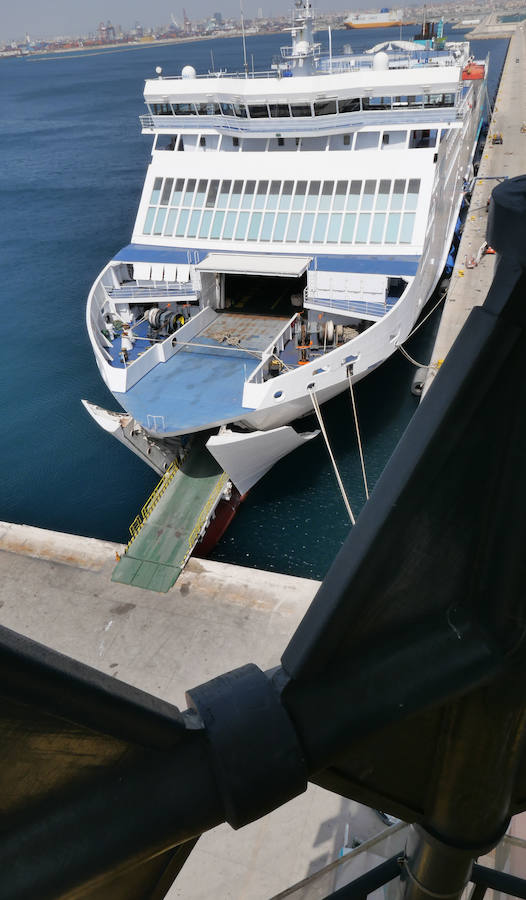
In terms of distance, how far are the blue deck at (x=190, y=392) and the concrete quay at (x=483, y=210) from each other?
5961 millimetres

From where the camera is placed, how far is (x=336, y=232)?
23.8 meters

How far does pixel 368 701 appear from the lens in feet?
7.27

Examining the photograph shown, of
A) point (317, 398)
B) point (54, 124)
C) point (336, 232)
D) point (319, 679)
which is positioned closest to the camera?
point (319, 679)

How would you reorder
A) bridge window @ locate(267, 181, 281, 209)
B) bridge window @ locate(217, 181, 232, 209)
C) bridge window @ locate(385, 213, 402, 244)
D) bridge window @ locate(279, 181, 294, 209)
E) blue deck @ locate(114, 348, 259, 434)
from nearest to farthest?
blue deck @ locate(114, 348, 259, 434), bridge window @ locate(385, 213, 402, 244), bridge window @ locate(279, 181, 294, 209), bridge window @ locate(267, 181, 281, 209), bridge window @ locate(217, 181, 232, 209)

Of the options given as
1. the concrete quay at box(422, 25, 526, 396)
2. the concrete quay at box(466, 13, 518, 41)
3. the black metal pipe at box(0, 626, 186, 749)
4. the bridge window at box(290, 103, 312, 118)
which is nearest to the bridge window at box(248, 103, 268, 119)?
the bridge window at box(290, 103, 312, 118)

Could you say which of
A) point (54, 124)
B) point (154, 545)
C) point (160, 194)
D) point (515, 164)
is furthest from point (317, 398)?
point (54, 124)

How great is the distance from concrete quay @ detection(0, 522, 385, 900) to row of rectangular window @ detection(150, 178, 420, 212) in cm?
1533

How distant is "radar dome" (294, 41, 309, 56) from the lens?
33.1 metres

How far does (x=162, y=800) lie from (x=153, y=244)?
26.3 m

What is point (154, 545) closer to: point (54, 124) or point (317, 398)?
point (317, 398)

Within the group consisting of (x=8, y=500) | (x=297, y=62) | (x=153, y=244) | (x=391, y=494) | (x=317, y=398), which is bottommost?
(x=8, y=500)

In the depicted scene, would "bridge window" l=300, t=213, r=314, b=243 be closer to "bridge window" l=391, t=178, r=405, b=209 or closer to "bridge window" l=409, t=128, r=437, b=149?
"bridge window" l=391, t=178, r=405, b=209

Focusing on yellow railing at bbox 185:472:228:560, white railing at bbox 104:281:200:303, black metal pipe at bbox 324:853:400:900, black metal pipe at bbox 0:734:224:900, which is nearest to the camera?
black metal pipe at bbox 0:734:224:900

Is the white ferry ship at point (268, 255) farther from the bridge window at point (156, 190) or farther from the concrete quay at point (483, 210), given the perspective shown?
the concrete quay at point (483, 210)
